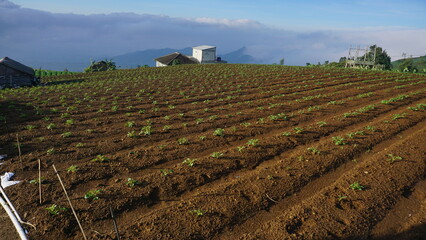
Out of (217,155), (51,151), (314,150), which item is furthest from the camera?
(51,151)

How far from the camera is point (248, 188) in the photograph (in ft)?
26.2

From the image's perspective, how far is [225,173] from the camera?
908cm

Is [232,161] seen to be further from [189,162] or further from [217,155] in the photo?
[189,162]

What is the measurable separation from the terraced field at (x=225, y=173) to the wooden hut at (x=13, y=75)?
21.7 m

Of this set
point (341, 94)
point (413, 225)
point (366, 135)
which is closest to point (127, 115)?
point (366, 135)

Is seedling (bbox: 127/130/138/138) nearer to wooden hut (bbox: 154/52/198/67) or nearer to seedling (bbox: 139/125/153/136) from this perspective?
seedling (bbox: 139/125/153/136)

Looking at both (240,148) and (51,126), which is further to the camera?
(51,126)

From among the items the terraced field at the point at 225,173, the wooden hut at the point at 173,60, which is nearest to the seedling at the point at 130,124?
the terraced field at the point at 225,173

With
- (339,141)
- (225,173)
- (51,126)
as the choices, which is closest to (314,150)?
(339,141)

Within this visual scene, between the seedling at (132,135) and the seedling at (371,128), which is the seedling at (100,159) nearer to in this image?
the seedling at (132,135)

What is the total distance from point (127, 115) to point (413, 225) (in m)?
15.3

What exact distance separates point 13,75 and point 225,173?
3825 cm

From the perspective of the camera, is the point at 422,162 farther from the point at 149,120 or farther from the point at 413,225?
the point at 149,120

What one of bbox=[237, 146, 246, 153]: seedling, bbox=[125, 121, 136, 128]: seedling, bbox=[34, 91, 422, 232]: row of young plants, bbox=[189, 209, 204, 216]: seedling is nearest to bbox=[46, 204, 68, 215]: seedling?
bbox=[34, 91, 422, 232]: row of young plants
